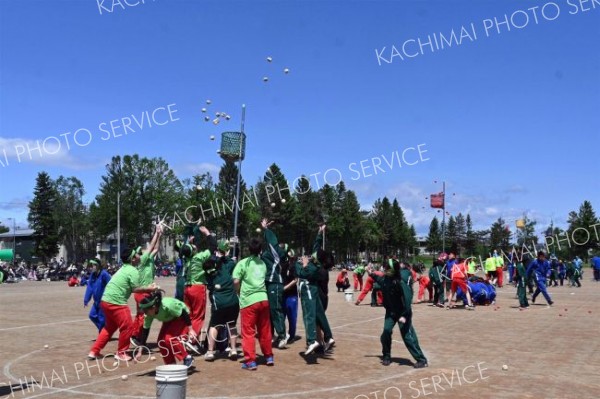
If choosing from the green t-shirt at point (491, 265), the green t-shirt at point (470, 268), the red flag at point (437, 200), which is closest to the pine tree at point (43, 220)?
the red flag at point (437, 200)

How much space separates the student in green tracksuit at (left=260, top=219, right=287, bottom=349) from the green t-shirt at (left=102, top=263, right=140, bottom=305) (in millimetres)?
2318

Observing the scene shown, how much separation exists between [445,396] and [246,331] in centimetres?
318

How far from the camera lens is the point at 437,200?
215 feet

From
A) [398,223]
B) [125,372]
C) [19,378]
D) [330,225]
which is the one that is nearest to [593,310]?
[125,372]

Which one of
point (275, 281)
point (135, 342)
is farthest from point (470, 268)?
point (135, 342)

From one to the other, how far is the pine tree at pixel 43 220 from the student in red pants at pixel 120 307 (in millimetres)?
84222

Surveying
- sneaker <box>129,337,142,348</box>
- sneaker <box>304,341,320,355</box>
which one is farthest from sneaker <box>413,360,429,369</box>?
sneaker <box>129,337,142,348</box>

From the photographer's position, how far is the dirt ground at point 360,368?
7316mm

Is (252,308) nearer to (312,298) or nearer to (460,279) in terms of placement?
(312,298)

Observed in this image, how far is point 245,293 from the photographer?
887 centimetres

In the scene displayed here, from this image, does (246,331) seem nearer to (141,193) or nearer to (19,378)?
(19,378)

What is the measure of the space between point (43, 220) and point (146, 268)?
279 ft

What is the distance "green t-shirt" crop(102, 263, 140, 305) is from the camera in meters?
9.12

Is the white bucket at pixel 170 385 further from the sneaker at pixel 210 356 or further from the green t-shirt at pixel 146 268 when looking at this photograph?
the green t-shirt at pixel 146 268
